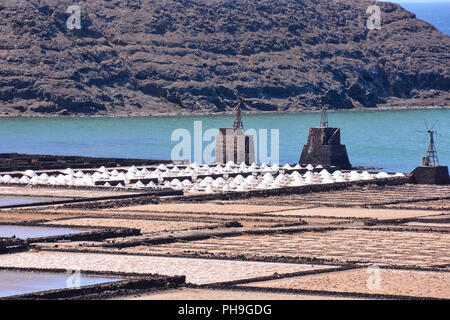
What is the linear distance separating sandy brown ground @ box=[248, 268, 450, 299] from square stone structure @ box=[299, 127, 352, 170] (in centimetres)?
5063

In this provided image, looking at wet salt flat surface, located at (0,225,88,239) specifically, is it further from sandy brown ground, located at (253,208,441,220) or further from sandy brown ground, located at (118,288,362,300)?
sandy brown ground, located at (118,288,362,300)

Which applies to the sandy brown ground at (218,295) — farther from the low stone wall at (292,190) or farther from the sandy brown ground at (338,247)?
the low stone wall at (292,190)

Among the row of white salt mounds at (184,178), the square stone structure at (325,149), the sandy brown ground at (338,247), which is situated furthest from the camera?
the square stone structure at (325,149)

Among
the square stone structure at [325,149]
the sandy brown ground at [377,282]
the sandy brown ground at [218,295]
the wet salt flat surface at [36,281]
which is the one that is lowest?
the sandy brown ground at [377,282]

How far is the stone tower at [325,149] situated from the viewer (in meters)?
81.3

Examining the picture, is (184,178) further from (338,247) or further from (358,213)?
(338,247)

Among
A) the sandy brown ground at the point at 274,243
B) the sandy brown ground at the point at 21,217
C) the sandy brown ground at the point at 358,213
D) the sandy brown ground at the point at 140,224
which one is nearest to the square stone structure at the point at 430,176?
the sandy brown ground at the point at 274,243

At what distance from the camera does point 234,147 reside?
81875 mm

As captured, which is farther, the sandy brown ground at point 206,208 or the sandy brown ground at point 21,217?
the sandy brown ground at point 206,208

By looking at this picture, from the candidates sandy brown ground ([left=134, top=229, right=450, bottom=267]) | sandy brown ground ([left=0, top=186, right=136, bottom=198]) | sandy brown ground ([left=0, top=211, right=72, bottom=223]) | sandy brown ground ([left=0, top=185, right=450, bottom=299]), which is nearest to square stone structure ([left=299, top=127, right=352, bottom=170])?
sandy brown ground ([left=0, top=185, right=450, bottom=299])

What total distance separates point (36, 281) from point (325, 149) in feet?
179

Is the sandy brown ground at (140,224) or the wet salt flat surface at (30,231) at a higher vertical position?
the wet salt flat surface at (30,231)

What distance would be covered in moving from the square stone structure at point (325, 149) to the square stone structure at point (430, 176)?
1123 cm

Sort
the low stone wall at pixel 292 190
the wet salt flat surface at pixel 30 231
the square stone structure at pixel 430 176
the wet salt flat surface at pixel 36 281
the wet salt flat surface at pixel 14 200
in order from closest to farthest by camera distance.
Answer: the wet salt flat surface at pixel 36 281 < the wet salt flat surface at pixel 30 231 < the wet salt flat surface at pixel 14 200 < the low stone wall at pixel 292 190 < the square stone structure at pixel 430 176
